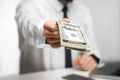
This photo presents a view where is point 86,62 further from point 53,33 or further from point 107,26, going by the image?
point 107,26

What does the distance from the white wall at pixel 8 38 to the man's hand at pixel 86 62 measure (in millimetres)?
421

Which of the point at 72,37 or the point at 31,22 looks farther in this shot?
the point at 31,22

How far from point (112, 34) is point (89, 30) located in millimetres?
523

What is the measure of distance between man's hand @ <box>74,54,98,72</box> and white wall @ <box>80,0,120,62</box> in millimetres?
599

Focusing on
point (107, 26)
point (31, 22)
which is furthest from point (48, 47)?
point (107, 26)

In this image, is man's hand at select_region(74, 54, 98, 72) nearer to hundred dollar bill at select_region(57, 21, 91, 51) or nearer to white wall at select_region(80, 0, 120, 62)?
hundred dollar bill at select_region(57, 21, 91, 51)

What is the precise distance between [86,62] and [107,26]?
721 mm

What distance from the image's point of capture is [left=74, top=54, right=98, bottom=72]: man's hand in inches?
Result: 47.8

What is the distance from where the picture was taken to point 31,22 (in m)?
0.96

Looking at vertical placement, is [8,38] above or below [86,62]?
above

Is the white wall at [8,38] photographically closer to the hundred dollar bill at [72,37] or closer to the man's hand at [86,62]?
the man's hand at [86,62]

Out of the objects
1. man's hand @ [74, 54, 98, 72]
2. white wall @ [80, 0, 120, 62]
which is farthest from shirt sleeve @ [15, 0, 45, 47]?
white wall @ [80, 0, 120, 62]

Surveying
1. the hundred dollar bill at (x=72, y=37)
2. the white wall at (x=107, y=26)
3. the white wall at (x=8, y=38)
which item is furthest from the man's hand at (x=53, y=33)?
the white wall at (x=107, y=26)

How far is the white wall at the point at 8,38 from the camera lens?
1.36 m
